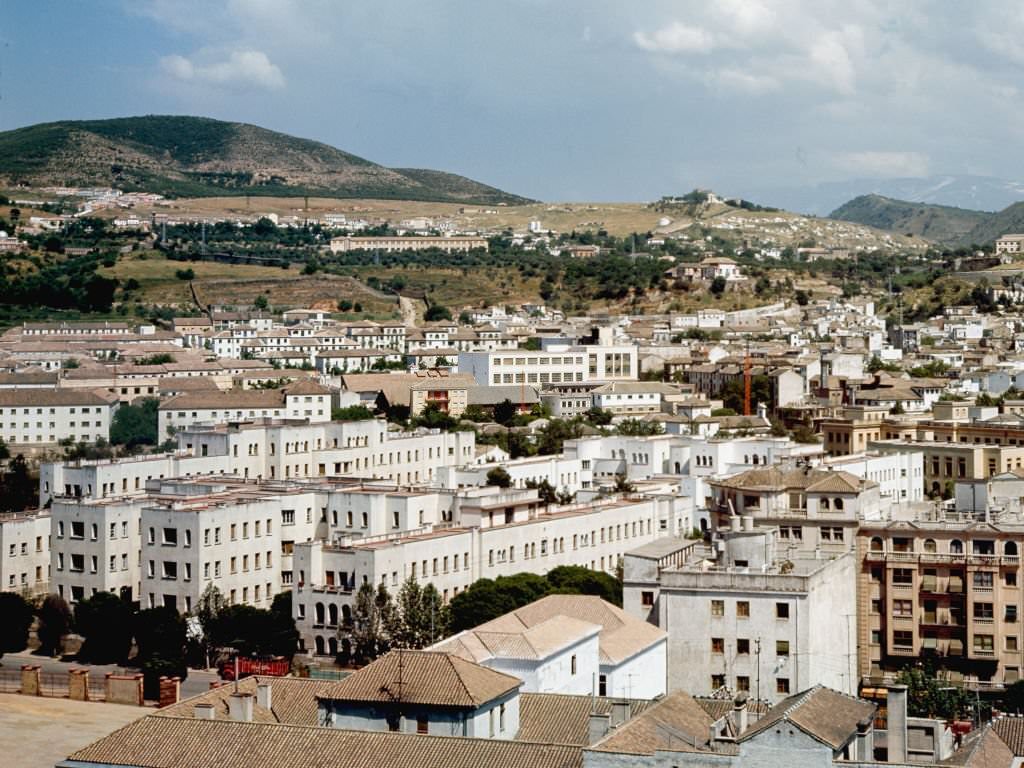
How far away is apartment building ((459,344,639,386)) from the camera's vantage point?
93562mm

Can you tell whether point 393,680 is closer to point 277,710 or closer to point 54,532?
point 277,710

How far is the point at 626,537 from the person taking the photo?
49750mm

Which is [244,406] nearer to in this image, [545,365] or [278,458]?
[278,458]

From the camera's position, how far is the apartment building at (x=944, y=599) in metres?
37.6

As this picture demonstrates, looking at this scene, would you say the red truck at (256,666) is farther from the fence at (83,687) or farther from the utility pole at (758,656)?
the utility pole at (758,656)

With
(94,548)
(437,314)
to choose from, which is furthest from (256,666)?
(437,314)

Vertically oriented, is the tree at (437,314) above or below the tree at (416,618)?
above

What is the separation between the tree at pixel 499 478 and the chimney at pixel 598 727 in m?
33.5

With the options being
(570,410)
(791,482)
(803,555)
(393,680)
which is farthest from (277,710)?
(570,410)

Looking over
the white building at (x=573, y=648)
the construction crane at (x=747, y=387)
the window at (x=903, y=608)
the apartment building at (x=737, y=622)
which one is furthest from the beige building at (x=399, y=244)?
the white building at (x=573, y=648)

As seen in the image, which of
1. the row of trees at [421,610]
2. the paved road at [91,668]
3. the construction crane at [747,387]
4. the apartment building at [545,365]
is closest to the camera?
the paved road at [91,668]

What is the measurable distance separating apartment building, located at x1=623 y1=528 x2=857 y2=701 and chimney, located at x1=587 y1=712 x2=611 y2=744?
8.89 metres

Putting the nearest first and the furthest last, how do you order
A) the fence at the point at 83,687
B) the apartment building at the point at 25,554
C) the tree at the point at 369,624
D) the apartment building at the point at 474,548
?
the fence at the point at 83,687, the tree at the point at 369,624, the apartment building at the point at 474,548, the apartment building at the point at 25,554

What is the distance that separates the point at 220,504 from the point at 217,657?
579cm
